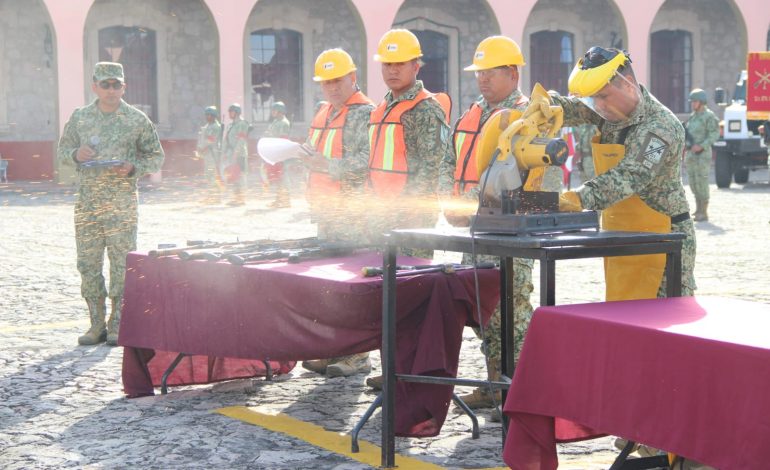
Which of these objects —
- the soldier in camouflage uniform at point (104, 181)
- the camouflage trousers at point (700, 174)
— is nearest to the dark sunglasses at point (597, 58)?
the soldier in camouflage uniform at point (104, 181)

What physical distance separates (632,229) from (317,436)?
1634mm

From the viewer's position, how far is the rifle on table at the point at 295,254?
241 inches

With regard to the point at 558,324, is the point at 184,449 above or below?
below

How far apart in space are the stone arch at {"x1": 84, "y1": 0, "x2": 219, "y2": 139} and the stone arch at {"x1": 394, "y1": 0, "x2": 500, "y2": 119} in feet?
15.0

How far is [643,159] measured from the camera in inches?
200

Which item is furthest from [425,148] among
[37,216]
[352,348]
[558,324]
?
[37,216]

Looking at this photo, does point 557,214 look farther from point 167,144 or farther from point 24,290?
point 167,144

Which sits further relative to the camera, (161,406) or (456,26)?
(456,26)

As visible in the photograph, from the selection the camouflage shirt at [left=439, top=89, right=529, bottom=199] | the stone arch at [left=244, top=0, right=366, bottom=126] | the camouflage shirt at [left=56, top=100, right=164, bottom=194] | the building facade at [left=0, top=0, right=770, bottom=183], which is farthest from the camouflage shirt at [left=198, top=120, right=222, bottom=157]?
the camouflage shirt at [left=439, top=89, right=529, bottom=199]

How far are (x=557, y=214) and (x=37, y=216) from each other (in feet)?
46.1

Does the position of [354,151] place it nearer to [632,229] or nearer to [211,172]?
[632,229]

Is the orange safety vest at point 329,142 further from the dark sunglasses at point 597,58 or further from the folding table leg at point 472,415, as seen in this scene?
the dark sunglasses at point 597,58

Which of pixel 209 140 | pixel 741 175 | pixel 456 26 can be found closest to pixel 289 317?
pixel 209 140

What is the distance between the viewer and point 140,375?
6625 millimetres
